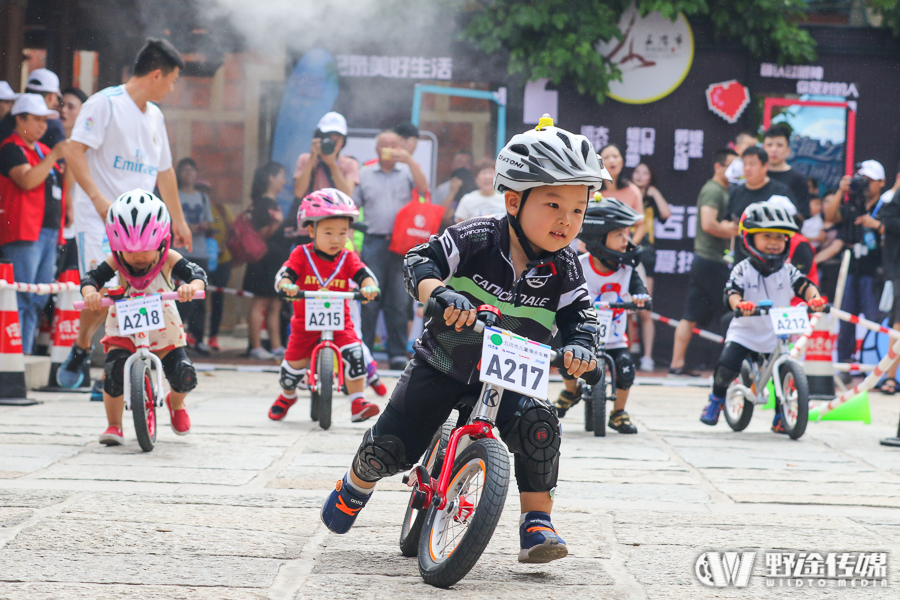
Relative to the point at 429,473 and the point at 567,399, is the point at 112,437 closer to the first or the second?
the point at 429,473

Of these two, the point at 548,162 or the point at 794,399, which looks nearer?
the point at 548,162

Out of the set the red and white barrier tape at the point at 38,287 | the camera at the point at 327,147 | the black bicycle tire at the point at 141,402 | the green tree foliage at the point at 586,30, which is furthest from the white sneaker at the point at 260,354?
the black bicycle tire at the point at 141,402

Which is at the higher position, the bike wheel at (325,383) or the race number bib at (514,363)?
the race number bib at (514,363)

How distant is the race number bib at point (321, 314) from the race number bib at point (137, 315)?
4.00ft

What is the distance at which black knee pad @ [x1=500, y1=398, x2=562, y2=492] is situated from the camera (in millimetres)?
3062

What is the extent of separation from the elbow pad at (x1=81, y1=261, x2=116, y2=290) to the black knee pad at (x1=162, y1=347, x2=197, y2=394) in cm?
52

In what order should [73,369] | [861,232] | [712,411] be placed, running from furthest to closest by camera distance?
[861,232]
[73,369]
[712,411]

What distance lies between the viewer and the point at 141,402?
4.96 meters

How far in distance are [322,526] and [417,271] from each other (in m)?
1.13

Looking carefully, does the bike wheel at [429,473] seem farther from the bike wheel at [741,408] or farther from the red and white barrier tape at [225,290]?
the red and white barrier tape at [225,290]

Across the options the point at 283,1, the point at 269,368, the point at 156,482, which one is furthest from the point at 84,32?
the point at 156,482

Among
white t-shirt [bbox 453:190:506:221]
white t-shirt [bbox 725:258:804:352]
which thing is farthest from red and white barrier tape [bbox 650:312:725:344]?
white t-shirt [bbox 725:258:804:352]

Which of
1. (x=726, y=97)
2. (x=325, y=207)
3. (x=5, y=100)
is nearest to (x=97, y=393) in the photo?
(x=325, y=207)

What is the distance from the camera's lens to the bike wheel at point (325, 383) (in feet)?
19.7
